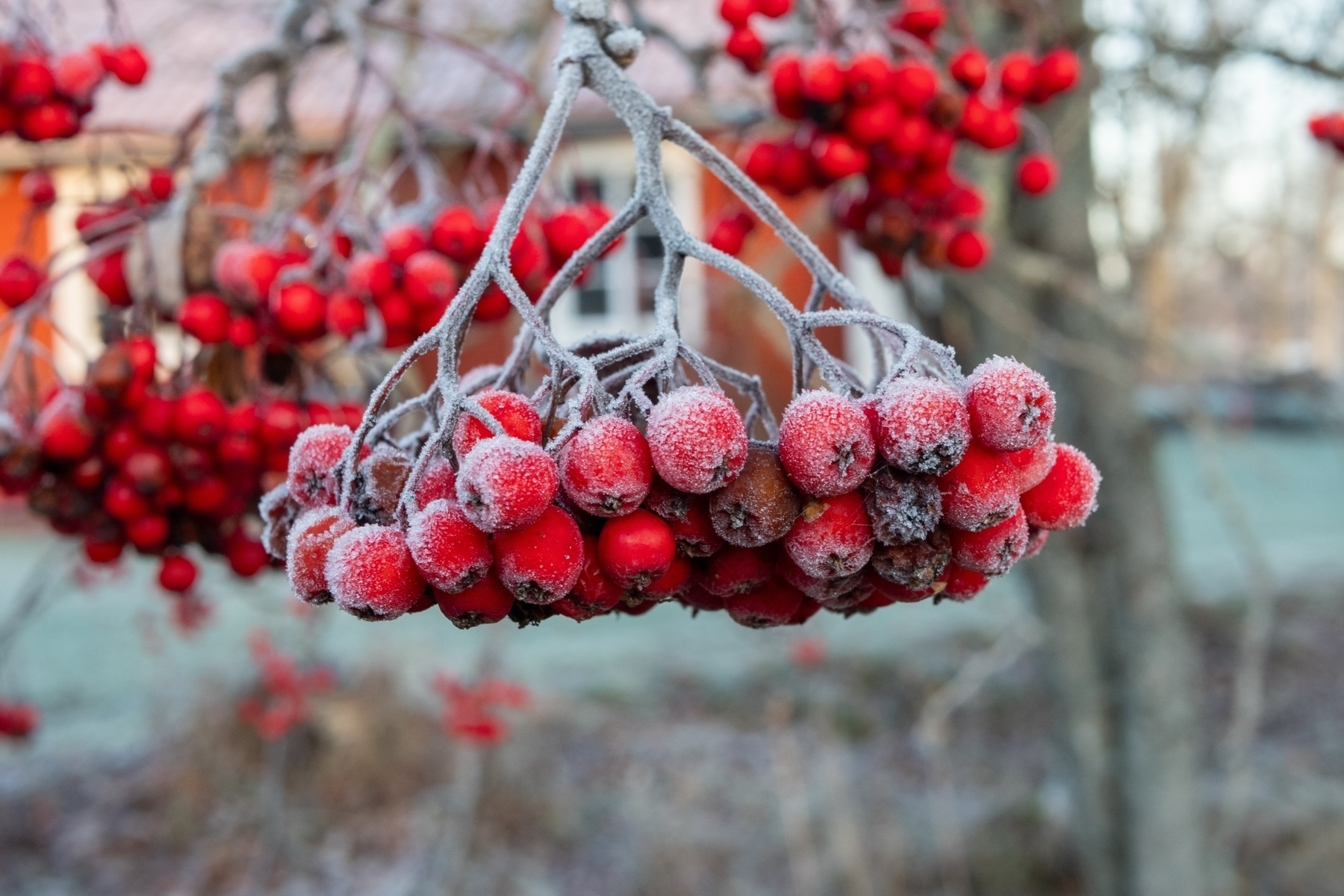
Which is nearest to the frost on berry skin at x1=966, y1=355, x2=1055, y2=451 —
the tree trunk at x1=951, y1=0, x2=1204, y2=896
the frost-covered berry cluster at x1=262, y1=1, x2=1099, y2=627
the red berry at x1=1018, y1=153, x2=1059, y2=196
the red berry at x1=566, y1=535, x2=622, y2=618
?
the frost-covered berry cluster at x1=262, y1=1, x2=1099, y2=627

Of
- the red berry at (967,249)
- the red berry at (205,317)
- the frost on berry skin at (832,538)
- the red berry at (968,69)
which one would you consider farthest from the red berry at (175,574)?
the red berry at (968,69)

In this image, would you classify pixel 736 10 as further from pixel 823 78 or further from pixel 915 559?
pixel 915 559

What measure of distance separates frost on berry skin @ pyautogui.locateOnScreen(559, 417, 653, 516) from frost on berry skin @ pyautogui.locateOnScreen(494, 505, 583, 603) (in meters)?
0.03

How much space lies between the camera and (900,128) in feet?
6.05

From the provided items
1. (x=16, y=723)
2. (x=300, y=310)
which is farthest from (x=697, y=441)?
(x=16, y=723)

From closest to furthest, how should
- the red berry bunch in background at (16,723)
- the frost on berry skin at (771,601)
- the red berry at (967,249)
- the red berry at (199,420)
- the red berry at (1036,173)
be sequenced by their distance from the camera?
the frost on berry skin at (771,601), the red berry at (199,420), the red berry at (967,249), the red berry at (1036,173), the red berry bunch in background at (16,723)

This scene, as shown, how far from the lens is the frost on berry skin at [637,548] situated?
33.7 inches

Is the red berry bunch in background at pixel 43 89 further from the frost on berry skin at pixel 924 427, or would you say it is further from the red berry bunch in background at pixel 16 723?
the red berry bunch in background at pixel 16 723

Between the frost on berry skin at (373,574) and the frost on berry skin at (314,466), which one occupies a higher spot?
the frost on berry skin at (314,466)

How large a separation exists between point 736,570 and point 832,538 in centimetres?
10

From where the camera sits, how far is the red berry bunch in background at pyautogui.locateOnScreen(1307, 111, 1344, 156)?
2709 mm

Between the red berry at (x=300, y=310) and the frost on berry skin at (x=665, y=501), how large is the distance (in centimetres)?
81

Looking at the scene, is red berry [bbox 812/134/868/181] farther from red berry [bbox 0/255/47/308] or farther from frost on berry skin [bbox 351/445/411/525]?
red berry [bbox 0/255/47/308]

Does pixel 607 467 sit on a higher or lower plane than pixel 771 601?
higher
